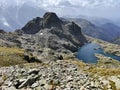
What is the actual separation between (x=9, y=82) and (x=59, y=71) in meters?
A: 8.03

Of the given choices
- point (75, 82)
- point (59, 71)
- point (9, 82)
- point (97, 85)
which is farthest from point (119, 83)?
point (9, 82)

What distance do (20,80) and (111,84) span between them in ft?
42.8

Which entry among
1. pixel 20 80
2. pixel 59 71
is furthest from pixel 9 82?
pixel 59 71

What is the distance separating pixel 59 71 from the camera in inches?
1623

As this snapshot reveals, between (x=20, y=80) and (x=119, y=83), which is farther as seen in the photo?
(x=20, y=80)

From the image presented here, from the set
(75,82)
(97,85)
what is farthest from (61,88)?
(97,85)

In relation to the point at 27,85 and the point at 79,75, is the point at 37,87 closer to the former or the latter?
the point at 27,85

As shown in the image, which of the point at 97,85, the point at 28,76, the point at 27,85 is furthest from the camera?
the point at 28,76

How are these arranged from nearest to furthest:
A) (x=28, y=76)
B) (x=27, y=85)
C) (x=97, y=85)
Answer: (x=97, y=85)
(x=27, y=85)
(x=28, y=76)

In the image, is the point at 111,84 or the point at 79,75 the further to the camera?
the point at 79,75

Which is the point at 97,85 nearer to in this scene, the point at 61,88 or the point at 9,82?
the point at 61,88

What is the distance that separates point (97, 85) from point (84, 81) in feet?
6.67

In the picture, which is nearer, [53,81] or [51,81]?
[53,81]

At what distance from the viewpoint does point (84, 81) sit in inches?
1374
